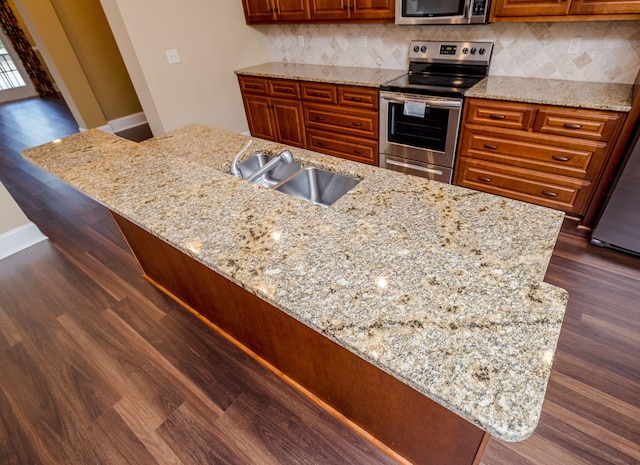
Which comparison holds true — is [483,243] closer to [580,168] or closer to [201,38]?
[580,168]

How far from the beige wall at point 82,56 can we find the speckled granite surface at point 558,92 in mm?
4879

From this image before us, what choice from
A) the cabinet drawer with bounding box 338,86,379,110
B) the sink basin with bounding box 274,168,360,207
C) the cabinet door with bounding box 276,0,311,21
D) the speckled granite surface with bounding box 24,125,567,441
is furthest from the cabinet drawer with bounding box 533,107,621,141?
the cabinet door with bounding box 276,0,311,21

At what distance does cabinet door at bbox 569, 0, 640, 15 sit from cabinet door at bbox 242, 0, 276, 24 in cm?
245

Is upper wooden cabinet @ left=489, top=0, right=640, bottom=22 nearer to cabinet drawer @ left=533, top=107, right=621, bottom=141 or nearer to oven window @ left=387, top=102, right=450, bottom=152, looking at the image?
cabinet drawer @ left=533, top=107, right=621, bottom=141

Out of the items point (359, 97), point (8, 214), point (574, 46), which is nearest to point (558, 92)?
A: point (574, 46)

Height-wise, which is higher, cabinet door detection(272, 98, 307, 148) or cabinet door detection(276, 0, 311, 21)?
cabinet door detection(276, 0, 311, 21)

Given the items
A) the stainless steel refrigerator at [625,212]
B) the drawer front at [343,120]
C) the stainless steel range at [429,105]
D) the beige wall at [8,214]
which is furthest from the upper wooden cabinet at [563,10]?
the beige wall at [8,214]

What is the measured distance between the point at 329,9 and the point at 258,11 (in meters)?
0.87

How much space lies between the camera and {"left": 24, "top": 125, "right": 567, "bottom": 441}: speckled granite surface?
638 mm

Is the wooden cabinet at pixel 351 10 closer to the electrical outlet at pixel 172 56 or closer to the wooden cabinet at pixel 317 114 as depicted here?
the wooden cabinet at pixel 317 114

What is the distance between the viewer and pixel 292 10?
3.11 m

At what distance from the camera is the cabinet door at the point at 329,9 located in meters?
2.83

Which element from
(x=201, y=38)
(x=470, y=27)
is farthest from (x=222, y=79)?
(x=470, y=27)

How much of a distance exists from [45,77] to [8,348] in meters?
7.81
